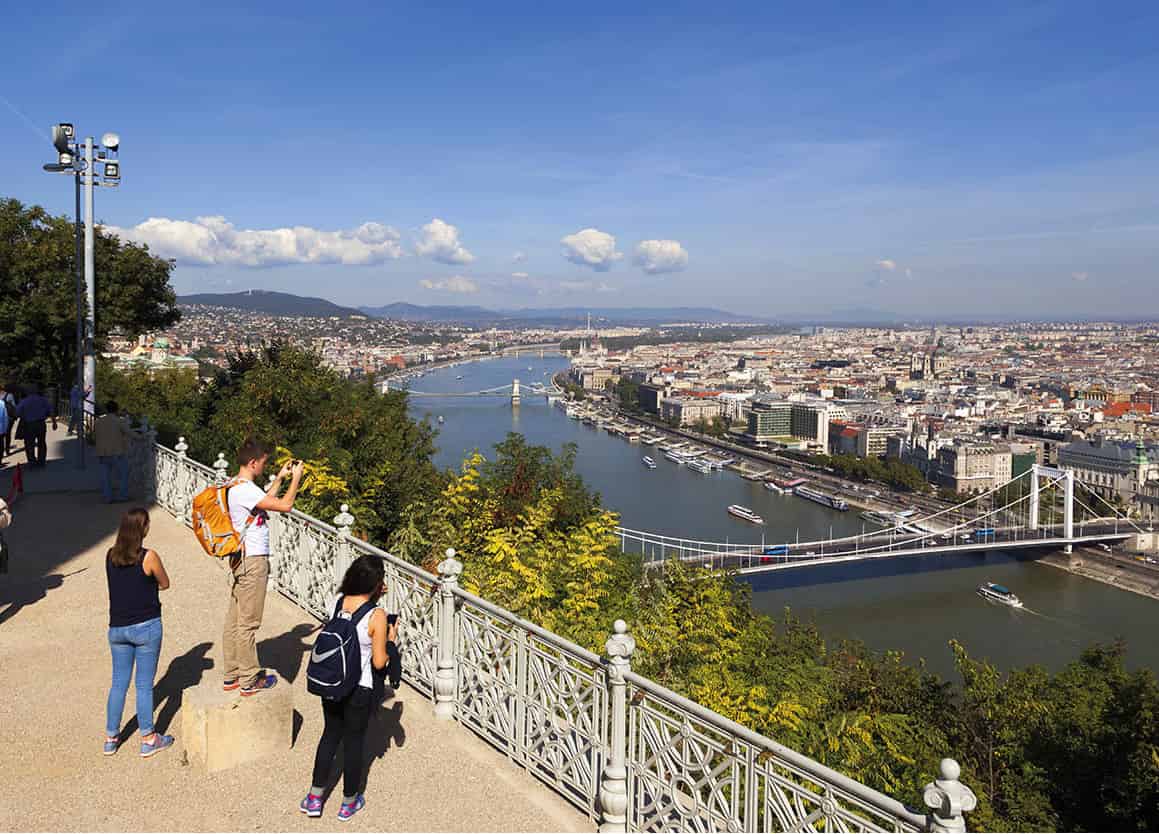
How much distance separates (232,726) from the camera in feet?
9.49

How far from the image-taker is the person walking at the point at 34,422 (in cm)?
809

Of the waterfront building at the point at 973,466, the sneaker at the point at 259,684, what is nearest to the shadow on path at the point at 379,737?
the sneaker at the point at 259,684

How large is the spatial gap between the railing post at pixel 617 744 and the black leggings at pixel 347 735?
0.71m

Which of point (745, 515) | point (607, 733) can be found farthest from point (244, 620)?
point (745, 515)

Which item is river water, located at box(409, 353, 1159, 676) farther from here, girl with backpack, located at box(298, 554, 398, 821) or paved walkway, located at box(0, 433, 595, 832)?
girl with backpack, located at box(298, 554, 398, 821)

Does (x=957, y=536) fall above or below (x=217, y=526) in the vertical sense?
below

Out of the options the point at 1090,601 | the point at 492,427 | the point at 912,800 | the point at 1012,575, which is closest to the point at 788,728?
the point at 912,800

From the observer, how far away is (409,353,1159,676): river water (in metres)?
25.2

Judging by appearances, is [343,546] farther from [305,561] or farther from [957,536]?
[957,536]

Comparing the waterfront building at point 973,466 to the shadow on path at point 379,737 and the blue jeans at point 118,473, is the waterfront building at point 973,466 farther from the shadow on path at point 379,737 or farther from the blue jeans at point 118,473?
the shadow on path at point 379,737

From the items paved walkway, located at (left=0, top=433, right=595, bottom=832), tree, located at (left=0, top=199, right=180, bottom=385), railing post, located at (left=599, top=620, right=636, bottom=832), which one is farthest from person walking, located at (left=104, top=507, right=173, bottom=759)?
tree, located at (left=0, top=199, right=180, bottom=385)

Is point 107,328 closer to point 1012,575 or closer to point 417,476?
point 417,476

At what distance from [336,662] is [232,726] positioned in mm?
666

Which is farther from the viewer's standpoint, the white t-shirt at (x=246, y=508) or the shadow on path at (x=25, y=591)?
the shadow on path at (x=25, y=591)
